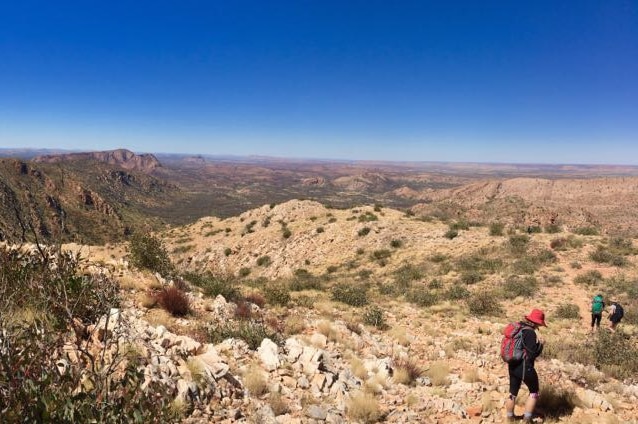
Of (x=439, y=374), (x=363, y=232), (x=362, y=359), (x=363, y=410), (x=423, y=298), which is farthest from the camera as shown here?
(x=363, y=232)

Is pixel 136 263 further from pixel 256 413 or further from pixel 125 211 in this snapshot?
pixel 125 211

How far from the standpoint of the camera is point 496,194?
414 ft

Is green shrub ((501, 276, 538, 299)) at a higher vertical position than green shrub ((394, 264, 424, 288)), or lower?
higher

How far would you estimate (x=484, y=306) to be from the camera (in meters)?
14.1

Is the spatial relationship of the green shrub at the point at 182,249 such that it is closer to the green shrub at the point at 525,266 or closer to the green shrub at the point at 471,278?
the green shrub at the point at 471,278

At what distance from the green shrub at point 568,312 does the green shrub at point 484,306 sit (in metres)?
1.88

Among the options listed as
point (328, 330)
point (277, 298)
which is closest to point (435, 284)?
point (277, 298)

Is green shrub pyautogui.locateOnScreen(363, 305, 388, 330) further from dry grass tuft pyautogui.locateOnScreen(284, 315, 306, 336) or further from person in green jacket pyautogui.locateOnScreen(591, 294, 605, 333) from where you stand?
person in green jacket pyautogui.locateOnScreen(591, 294, 605, 333)

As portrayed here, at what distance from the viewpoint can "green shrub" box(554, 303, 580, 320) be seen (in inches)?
520

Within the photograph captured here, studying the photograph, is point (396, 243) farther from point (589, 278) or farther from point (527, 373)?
point (527, 373)

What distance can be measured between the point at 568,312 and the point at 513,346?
899cm

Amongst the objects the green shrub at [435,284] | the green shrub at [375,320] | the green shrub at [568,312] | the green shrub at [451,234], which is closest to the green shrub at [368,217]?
the green shrub at [451,234]

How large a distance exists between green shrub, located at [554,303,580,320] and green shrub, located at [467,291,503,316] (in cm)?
188

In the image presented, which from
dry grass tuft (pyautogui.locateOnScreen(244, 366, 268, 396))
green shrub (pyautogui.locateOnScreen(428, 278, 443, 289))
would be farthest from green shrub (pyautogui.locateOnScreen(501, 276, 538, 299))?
dry grass tuft (pyautogui.locateOnScreen(244, 366, 268, 396))
